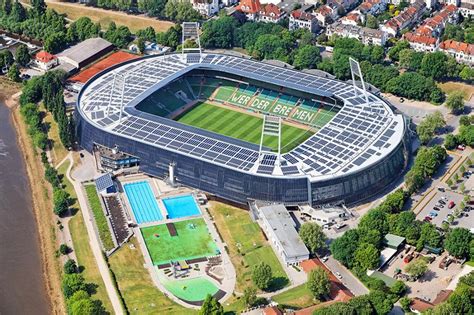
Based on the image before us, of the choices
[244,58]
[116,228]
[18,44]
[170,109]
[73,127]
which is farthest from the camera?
[18,44]

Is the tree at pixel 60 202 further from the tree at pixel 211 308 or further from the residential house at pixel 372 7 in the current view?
the residential house at pixel 372 7

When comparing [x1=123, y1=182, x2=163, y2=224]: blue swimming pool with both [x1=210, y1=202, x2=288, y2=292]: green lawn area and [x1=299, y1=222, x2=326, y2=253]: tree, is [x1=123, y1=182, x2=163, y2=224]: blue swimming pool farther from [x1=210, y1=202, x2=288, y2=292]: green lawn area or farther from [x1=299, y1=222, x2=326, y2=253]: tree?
[x1=299, y1=222, x2=326, y2=253]: tree

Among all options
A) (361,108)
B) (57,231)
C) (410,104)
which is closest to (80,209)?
(57,231)

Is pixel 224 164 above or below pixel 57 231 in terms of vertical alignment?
above

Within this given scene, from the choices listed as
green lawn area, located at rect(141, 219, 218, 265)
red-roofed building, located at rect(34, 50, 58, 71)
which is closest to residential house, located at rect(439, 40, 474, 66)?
green lawn area, located at rect(141, 219, 218, 265)

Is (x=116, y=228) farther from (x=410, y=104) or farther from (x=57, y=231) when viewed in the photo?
(x=410, y=104)

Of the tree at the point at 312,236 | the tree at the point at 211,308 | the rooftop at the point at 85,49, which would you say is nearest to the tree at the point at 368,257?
the tree at the point at 312,236

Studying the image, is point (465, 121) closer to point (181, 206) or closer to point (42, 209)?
point (181, 206)
